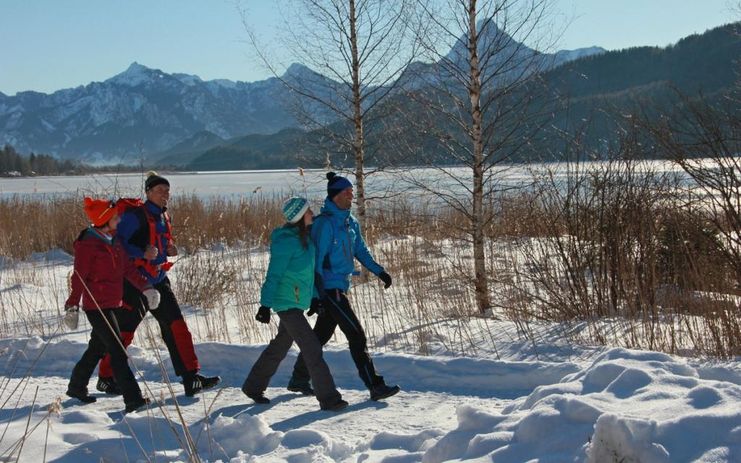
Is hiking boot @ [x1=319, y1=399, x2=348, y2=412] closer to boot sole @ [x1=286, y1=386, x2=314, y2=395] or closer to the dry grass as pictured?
boot sole @ [x1=286, y1=386, x2=314, y2=395]

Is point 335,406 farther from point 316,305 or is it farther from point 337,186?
point 337,186

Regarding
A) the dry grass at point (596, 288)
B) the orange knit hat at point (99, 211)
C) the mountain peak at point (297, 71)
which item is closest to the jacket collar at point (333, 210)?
the orange knit hat at point (99, 211)

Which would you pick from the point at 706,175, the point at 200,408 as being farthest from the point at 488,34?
the point at 200,408

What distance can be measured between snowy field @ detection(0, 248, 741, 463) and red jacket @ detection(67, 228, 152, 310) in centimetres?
40

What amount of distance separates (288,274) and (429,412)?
1238mm

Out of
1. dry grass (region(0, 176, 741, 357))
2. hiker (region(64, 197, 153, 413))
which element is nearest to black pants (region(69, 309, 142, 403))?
hiker (region(64, 197, 153, 413))

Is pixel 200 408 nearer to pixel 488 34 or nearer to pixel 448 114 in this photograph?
pixel 448 114

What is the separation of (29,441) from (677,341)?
4.52 metres

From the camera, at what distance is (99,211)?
440 centimetres

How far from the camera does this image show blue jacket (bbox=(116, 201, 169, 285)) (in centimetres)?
464

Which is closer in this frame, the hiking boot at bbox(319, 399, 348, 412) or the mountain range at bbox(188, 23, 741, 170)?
the hiking boot at bbox(319, 399, 348, 412)

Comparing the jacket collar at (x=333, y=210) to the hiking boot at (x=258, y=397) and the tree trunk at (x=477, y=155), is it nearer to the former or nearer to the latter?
the hiking boot at (x=258, y=397)

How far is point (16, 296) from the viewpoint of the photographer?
28.7ft

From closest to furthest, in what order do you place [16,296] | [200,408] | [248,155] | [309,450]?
1. [309,450]
2. [200,408]
3. [16,296]
4. [248,155]
